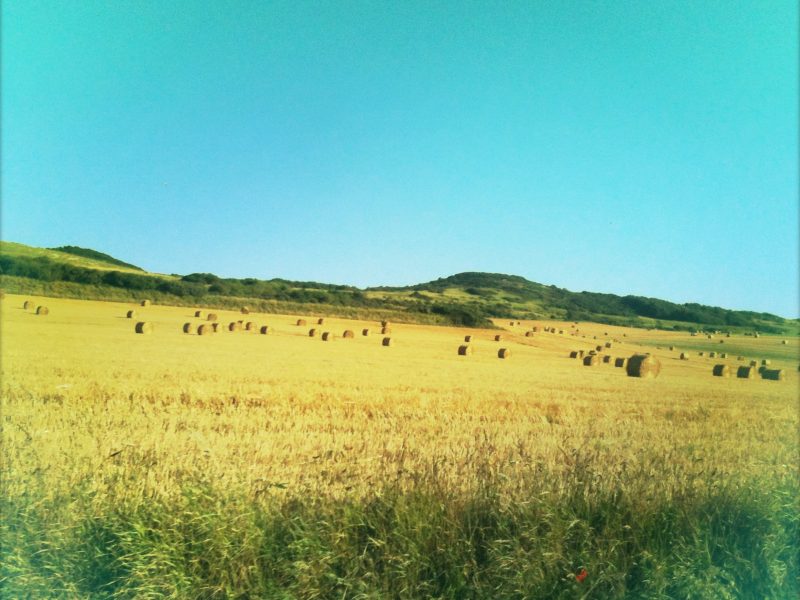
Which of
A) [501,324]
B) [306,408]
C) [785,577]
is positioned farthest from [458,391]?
[501,324]

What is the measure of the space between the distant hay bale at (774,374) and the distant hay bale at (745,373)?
1.55ft

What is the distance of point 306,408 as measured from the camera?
467 inches

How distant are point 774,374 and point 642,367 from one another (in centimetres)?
639

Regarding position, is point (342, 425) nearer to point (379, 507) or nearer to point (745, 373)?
point (379, 507)

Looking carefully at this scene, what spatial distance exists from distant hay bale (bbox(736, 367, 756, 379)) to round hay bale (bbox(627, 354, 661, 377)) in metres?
4.38

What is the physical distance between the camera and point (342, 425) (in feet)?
32.2

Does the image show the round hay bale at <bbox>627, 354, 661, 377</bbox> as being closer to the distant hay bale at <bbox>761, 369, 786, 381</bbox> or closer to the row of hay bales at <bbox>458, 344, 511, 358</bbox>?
the distant hay bale at <bbox>761, 369, 786, 381</bbox>

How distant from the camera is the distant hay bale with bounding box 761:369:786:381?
2814cm

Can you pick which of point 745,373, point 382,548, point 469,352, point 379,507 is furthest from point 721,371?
point 382,548

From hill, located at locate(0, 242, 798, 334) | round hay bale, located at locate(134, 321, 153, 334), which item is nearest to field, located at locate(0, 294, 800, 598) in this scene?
round hay bale, located at locate(134, 321, 153, 334)

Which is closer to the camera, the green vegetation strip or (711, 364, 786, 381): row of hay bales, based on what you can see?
the green vegetation strip

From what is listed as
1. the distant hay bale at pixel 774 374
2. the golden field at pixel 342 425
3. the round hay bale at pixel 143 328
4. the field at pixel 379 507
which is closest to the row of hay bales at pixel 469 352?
the golden field at pixel 342 425

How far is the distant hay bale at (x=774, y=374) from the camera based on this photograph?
28.1m

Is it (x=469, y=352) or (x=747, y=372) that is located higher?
(x=747, y=372)
